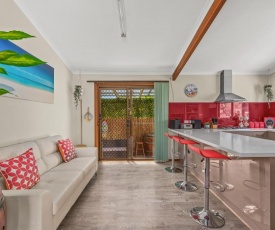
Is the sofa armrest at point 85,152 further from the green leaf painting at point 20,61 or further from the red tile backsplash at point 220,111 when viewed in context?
the green leaf painting at point 20,61

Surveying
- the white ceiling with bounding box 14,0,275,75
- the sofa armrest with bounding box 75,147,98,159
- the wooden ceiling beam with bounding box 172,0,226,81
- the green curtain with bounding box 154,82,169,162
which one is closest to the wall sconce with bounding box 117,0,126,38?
the white ceiling with bounding box 14,0,275,75

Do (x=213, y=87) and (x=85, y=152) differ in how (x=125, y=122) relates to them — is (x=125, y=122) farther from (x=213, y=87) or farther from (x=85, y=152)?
(x=213, y=87)

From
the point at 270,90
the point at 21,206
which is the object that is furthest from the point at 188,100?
the point at 21,206

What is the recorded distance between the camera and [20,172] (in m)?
1.71

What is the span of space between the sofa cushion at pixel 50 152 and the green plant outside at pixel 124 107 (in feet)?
6.35

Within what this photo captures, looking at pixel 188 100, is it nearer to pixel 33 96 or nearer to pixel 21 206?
pixel 33 96

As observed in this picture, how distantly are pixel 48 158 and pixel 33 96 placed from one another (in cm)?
97

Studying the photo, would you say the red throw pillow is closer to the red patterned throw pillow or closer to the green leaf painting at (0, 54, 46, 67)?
the red patterned throw pillow

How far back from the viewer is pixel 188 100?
→ 4.57m

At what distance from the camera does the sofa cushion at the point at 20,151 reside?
177 centimetres

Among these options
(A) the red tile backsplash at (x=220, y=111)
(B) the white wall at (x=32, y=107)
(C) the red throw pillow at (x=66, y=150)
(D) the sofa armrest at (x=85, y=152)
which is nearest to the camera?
(B) the white wall at (x=32, y=107)

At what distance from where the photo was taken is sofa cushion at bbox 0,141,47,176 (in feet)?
5.80

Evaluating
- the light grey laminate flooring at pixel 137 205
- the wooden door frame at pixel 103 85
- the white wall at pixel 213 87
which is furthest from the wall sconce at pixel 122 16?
the light grey laminate flooring at pixel 137 205

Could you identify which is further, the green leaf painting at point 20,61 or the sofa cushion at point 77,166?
the sofa cushion at point 77,166
